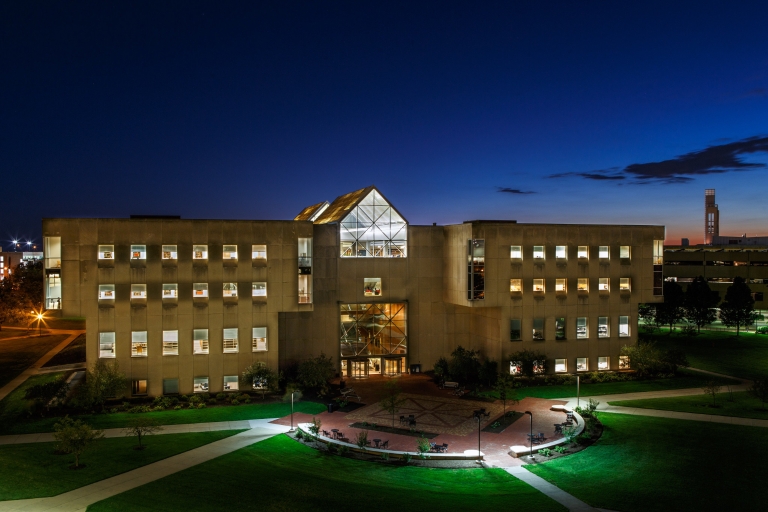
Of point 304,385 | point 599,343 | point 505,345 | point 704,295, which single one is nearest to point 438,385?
point 505,345

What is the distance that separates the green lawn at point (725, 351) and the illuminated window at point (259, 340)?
47.7 meters

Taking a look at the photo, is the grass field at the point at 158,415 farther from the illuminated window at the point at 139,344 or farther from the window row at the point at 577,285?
the window row at the point at 577,285

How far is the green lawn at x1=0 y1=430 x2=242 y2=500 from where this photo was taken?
28844 mm

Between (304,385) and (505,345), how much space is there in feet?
65.6

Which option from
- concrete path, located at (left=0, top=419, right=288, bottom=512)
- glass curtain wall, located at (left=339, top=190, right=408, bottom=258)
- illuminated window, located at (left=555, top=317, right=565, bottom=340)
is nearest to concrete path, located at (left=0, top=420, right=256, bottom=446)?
concrete path, located at (left=0, top=419, right=288, bottom=512)

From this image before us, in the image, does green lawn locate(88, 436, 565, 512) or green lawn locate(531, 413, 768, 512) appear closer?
green lawn locate(88, 436, 565, 512)

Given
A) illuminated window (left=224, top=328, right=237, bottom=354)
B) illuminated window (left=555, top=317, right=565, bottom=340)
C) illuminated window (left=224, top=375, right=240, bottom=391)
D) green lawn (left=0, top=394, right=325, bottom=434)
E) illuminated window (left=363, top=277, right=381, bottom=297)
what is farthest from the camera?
illuminated window (left=555, top=317, right=565, bottom=340)

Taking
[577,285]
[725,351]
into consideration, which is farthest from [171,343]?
[725,351]

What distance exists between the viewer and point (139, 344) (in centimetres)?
4919

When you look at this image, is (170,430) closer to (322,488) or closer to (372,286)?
(322,488)

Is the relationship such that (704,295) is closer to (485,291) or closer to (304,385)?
(485,291)

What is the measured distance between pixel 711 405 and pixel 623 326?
47.5 ft

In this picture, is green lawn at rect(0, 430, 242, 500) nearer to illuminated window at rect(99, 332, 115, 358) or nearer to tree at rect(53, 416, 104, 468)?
tree at rect(53, 416, 104, 468)

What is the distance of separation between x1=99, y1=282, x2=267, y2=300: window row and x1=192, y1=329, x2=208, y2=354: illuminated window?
3.10m
